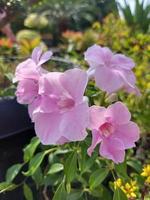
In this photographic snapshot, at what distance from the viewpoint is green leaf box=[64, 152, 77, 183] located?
115 centimetres

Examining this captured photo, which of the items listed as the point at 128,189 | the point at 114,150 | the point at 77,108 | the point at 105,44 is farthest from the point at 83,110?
the point at 105,44

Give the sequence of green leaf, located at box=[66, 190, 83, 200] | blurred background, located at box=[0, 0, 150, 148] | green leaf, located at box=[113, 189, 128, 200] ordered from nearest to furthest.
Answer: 1. green leaf, located at box=[113, 189, 128, 200]
2. green leaf, located at box=[66, 190, 83, 200]
3. blurred background, located at box=[0, 0, 150, 148]

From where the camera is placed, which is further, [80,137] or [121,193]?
[121,193]

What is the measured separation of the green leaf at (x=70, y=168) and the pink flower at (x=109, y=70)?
0.71 feet

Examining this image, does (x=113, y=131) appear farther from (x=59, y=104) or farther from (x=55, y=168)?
(x=55, y=168)

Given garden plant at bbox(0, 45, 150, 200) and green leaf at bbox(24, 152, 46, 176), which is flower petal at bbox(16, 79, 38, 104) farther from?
green leaf at bbox(24, 152, 46, 176)

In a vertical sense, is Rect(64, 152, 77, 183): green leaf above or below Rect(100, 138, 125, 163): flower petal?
below

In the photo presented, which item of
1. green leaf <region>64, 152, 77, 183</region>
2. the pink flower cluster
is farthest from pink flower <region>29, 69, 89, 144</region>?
green leaf <region>64, 152, 77, 183</region>

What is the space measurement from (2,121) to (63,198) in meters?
0.37

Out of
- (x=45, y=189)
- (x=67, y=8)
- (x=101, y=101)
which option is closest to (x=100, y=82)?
(x=101, y=101)

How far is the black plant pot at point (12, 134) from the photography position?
4.81 ft

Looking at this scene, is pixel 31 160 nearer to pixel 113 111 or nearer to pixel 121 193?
pixel 121 193

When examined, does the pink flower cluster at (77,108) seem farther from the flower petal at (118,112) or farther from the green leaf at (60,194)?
the green leaf at (60,194)

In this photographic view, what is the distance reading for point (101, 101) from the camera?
1.19 m
